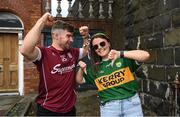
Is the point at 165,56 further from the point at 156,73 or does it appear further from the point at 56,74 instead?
the point at 56,74

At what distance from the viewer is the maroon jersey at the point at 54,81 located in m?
3.43

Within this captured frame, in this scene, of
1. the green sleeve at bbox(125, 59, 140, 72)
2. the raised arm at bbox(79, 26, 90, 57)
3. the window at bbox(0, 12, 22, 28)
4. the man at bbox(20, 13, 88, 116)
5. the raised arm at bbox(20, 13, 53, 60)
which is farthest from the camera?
the window at bbox(0, 12, 22, 28)

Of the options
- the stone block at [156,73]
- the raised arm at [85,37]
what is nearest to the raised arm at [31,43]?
the raised arm at [85,37]

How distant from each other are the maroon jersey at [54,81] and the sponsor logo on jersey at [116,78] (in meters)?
0.35

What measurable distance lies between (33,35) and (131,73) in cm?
109

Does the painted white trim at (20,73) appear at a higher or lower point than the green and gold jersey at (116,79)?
lower

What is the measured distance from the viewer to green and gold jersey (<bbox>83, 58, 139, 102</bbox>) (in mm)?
3498

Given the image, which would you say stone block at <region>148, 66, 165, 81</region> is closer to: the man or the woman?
the woman

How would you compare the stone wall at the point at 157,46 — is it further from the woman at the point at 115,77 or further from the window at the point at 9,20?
the window at the point at 9,20

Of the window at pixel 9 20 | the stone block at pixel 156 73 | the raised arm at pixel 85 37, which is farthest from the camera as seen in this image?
the window at pixel 9 20

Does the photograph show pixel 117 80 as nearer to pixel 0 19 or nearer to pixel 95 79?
pixel 95 79

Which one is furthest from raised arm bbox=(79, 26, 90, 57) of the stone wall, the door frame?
the door frame

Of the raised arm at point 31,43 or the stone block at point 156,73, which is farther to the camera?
the stone block at point 156,73

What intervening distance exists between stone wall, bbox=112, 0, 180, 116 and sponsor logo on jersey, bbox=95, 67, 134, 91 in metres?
1.93
